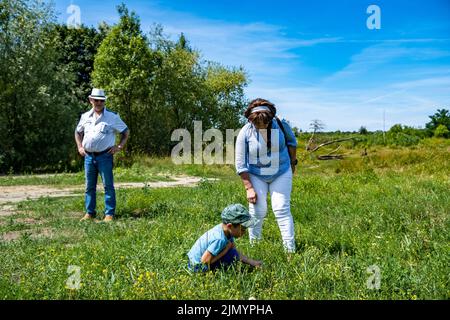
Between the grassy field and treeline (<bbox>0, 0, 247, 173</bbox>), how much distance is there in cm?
1066

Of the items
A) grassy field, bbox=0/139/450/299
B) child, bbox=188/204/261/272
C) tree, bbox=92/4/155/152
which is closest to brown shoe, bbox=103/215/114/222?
grassy field, bbox=0/139/450/299

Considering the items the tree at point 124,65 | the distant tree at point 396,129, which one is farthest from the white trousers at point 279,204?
the distant tree at point 396,129

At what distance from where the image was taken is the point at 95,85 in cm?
2392

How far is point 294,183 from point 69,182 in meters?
6.90

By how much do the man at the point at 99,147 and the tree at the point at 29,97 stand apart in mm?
11932

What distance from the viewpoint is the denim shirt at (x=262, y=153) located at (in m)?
5.07

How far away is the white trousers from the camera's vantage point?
16.1ft

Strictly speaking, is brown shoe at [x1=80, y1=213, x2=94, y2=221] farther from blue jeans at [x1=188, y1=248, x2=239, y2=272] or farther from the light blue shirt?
blue jeans at [x1=188, y1=248, x2=239, y2=272]

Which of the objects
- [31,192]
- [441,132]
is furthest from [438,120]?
[31,192]

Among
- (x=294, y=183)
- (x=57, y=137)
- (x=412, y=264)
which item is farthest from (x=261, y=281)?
(x=57, y=137)

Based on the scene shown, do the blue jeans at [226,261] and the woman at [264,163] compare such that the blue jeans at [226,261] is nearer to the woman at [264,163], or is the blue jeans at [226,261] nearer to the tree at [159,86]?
the woman at [264,163]

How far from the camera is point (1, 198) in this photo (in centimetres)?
1052

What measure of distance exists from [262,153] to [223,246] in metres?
1.33

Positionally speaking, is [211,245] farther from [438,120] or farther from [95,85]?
[438,120]
